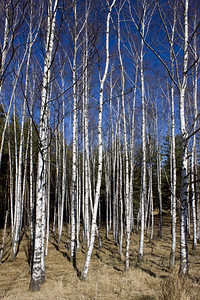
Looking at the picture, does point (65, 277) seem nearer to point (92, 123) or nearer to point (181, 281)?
point (181, 281)

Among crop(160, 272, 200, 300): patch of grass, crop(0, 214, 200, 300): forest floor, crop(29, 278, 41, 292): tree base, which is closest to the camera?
crop(160, 272, 200, 300): patch of grass

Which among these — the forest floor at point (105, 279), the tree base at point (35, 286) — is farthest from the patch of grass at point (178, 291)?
the tree base at point (35, 286)

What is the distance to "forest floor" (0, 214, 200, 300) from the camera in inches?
138

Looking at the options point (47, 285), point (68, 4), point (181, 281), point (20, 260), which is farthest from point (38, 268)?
point (68, 4)

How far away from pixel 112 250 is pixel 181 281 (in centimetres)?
686

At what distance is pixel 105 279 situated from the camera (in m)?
5.03

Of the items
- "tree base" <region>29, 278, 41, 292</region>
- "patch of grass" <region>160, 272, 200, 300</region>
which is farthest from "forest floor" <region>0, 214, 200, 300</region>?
"tree base" <region>29, 278, 41, 292</region>

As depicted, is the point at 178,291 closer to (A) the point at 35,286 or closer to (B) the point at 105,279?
(B) the point at 105,279

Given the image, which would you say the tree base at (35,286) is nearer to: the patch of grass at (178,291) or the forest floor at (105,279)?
the forest floor at (105,279)

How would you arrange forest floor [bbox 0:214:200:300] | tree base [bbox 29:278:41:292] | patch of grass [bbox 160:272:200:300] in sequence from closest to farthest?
patch of grass [bbox 160:272:200:300] → forest floor [bbox 0:214:200:300] → tree base [bbox 29:278:41:292]

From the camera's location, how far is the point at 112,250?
9.58 meters

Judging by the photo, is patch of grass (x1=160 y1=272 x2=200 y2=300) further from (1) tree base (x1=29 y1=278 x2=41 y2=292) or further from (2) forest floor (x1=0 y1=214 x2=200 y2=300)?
(1) tree base (x1=29 y1=278 x2=41 y2=292)

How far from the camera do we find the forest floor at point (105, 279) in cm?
351

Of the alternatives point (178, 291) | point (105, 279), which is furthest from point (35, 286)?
point (178, 291)
